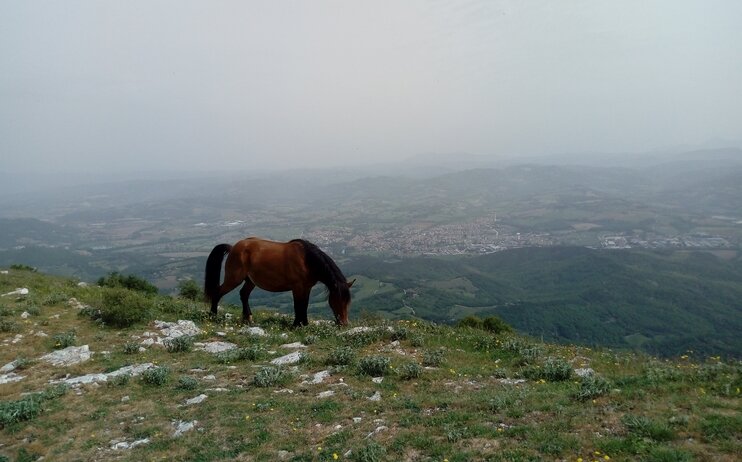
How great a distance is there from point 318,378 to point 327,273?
4.42 metres

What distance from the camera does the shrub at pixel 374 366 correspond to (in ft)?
28.4

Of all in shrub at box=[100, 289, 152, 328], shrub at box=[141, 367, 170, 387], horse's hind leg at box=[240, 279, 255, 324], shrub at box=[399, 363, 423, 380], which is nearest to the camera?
shrub at box=[399, 363, 423, 380]

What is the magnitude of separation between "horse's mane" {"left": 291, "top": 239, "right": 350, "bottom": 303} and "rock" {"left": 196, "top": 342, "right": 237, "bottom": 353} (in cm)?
307

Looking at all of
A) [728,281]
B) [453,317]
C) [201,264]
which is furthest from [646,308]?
[201,264]

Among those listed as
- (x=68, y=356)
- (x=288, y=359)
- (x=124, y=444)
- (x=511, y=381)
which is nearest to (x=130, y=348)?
(x=68, y=356)

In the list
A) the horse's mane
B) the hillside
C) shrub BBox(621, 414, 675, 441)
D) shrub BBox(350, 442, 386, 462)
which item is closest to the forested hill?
the horse's mane

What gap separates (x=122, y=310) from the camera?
41.0ft

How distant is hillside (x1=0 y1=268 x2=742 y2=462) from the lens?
5367 mm

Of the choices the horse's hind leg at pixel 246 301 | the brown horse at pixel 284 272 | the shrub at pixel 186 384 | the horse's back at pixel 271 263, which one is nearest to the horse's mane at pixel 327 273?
the brown horse at pixel 284 272

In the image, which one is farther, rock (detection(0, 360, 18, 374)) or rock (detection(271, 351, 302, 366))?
rock (detection(271, 351, 302, 366))

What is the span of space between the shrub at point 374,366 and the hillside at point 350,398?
28 mm

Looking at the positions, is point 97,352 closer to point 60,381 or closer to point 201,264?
point 60,381

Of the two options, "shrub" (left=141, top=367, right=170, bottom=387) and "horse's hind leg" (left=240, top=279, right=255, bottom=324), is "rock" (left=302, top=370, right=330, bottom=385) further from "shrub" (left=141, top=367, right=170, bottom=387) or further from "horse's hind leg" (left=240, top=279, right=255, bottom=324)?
"horse's hind leg" (left=240, top=279, right=255, bottom=324)

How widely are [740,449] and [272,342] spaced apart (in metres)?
9.49
